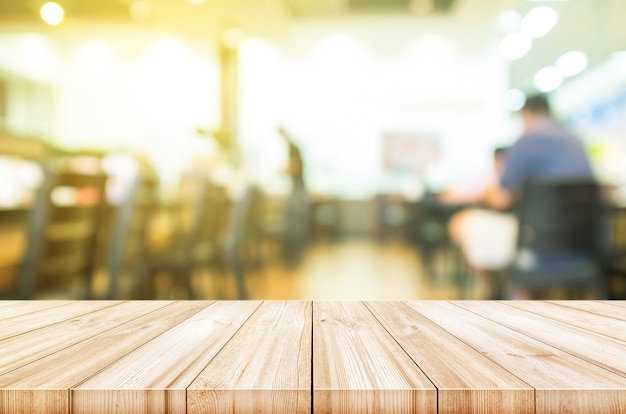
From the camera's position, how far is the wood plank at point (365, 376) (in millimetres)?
455

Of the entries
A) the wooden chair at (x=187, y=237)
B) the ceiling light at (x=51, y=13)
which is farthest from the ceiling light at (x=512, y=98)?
the ceiling light at (x=51, y=13)

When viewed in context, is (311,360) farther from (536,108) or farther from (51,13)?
(51,13)

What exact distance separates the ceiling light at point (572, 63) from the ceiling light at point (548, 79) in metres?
0.07

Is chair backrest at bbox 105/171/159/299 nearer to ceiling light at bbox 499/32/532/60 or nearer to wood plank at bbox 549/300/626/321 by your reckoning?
wood plank at bbox 549/300/626/321

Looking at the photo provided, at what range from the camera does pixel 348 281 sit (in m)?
4.61

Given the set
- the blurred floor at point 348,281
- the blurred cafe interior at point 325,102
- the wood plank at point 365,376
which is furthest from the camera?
the blurred cafe interior at point 325,102

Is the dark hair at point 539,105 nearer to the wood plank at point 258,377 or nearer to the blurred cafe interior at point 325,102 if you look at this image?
the blurred cafe interior at point 325,102

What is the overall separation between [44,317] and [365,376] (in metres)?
0.51

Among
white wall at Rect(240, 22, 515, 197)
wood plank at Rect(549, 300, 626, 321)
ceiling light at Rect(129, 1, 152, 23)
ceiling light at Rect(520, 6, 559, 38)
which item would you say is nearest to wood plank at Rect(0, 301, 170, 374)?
wood plank at Rect(549, 300, 626, 321)

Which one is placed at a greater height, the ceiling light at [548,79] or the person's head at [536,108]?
the ceiling light at [548,79]

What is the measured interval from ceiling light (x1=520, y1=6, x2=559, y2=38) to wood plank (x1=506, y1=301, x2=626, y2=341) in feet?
21.1

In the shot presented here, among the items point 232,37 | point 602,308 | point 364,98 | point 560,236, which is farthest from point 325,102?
point 602,308

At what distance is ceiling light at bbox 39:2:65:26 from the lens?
6305 mm

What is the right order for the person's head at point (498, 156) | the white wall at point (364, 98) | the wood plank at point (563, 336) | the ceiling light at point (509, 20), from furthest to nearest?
the white wall at point (364, 98) < the ceiling light at point (509, 20) < the person's head at point (498, 156) < the wood plank at point (563, 336)
